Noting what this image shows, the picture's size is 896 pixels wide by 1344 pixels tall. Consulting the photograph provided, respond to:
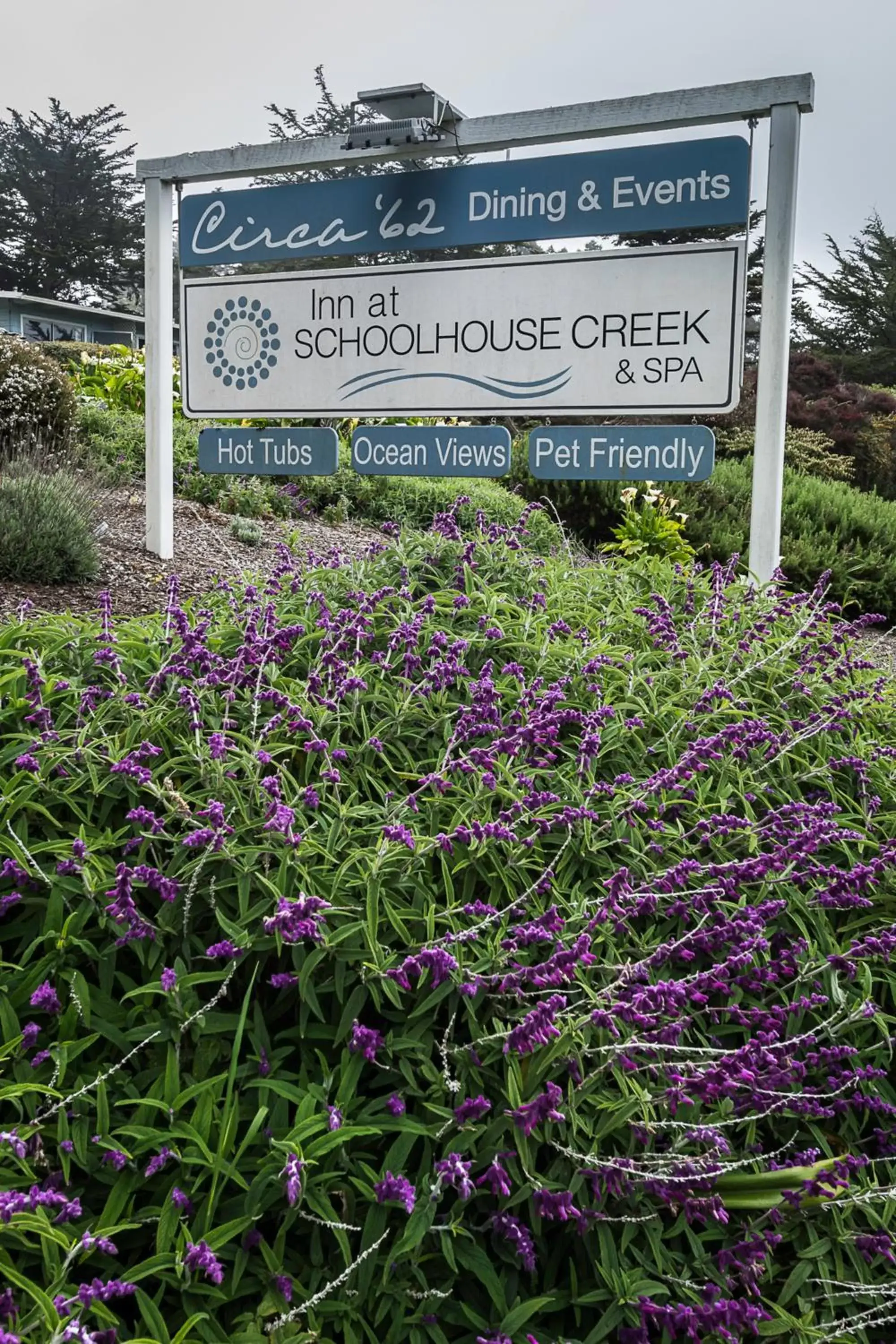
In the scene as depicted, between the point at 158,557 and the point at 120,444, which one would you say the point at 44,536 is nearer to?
the point at 158,557

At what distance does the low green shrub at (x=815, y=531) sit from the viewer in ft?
31.0

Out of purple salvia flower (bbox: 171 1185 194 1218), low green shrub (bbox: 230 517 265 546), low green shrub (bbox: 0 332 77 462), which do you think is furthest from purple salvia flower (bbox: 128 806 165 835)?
low green shrub (bbox: 0 332 77 462)

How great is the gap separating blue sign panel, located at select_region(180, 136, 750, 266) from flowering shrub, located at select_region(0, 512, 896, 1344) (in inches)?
124

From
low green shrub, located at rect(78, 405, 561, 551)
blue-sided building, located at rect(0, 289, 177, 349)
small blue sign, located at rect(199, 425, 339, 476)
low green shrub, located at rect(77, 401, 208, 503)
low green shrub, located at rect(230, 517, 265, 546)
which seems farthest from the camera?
blue-sided building, located at rect(0, 289, 177, 349)

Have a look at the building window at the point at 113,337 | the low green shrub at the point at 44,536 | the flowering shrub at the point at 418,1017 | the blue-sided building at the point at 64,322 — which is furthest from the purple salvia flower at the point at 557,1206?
the building window at the point at 113,337

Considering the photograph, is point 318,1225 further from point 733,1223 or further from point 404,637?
point 404,637

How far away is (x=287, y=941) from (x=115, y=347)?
2125 centimetres

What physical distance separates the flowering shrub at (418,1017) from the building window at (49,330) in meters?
40.8

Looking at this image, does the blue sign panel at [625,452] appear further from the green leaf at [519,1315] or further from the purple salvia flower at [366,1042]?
the green leaf at [519,1315]

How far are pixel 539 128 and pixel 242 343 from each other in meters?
1.90

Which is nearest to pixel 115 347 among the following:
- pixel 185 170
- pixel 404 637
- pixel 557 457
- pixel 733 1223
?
pixel 185 170

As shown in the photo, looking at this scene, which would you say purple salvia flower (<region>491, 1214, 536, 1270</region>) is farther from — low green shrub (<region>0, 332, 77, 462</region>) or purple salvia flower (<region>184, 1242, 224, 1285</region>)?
low green shrub (<region>0, 332, 77, 462</region>)

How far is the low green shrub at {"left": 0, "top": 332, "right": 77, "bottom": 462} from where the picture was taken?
385 inches

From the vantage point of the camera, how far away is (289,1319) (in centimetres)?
156
